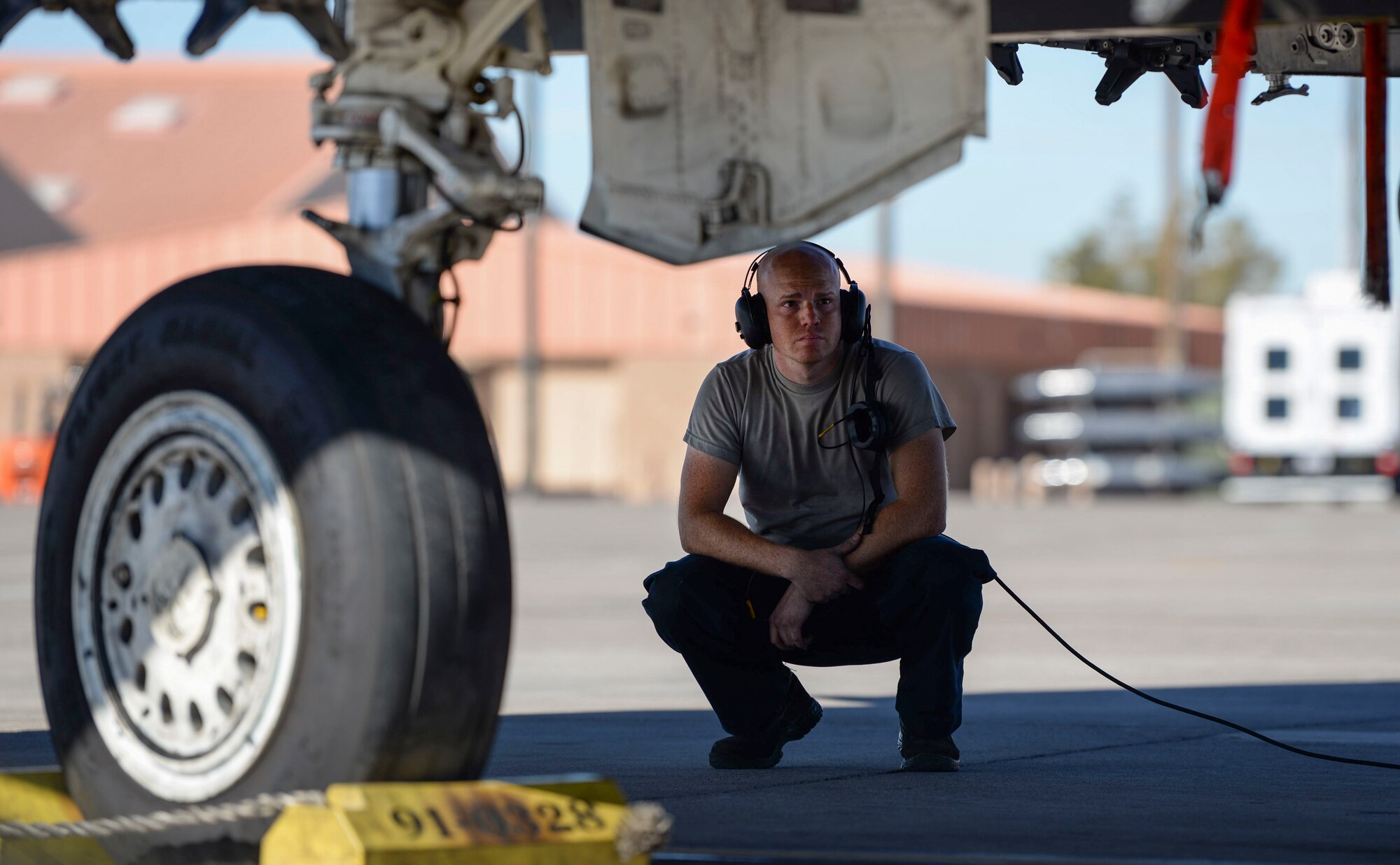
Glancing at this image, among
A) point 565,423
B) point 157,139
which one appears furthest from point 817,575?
point 157,139

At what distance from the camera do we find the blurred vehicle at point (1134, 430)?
38.9m

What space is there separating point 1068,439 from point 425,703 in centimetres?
3716

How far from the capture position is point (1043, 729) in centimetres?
666

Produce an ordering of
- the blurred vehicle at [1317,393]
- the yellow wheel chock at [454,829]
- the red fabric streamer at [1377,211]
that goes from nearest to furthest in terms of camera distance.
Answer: the yellow wheel chock at [454,829] → the red fabric streamer at [1377,211] → the blurred vehicle at [1317,393]

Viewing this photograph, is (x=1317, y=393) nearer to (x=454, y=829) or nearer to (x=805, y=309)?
(x=805, y=309)

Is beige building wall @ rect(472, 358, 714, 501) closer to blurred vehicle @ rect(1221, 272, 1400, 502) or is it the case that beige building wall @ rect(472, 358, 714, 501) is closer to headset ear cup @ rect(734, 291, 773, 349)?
blurred vehicle @ rect(1221, 272, 1400, 502)

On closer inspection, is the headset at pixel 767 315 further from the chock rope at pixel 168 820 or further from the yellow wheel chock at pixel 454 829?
the chock rope at pixel 168 820

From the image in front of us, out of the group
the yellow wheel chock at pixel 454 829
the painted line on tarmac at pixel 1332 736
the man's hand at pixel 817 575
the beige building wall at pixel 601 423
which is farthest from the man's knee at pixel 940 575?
the beige building wall at pixel 601 423

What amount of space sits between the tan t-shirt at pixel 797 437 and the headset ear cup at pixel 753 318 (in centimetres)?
6

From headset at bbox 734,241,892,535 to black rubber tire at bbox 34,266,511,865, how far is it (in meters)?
1.86

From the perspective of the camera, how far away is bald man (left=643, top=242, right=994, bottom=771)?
5.19 meters

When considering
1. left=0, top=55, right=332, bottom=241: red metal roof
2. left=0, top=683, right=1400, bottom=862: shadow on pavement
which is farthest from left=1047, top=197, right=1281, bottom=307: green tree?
left=0, top=683, right=1400, bottom=862: shadow on pavement

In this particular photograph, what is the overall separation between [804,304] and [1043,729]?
2082 mm

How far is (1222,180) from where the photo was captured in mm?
3314
